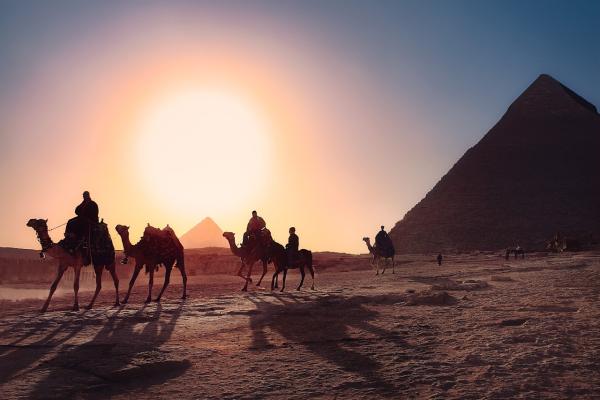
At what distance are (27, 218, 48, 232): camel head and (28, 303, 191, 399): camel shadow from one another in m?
4.20

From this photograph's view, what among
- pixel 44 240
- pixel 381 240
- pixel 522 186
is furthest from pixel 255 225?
pixel 522 186

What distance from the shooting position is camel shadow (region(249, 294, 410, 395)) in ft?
13.0

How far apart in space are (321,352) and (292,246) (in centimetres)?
857

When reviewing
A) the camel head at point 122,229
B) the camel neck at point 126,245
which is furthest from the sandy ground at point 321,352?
the camel head at point 122,229

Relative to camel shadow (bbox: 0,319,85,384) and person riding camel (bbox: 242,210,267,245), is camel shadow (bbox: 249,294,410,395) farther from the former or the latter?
person riding camel (bbox: 242,210,267,245)

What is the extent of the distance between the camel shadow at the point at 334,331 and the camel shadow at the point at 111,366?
1.00 metres

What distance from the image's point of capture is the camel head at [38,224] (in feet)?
29.3

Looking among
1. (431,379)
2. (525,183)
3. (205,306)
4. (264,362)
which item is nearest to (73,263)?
(205,306)

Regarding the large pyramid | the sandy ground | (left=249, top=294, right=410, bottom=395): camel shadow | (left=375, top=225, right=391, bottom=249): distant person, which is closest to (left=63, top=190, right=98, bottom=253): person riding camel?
the sandy ground

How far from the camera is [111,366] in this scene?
4.17 meters

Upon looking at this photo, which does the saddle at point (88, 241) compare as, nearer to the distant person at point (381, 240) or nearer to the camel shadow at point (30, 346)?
the camel shadow at point (30, 346)

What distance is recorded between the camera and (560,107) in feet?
271

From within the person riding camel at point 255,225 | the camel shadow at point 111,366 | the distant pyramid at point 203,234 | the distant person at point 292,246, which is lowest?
the camel shadow at point 111,366

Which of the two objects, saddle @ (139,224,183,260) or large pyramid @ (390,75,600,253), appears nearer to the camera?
saddle @ (139,224,183,260)
